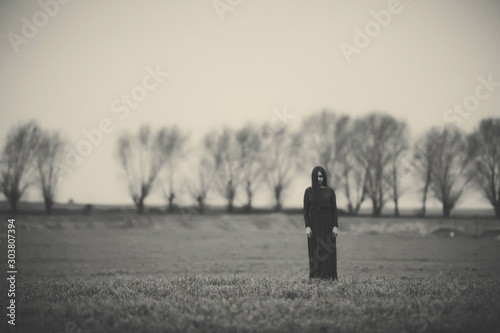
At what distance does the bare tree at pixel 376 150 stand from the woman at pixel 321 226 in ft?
197

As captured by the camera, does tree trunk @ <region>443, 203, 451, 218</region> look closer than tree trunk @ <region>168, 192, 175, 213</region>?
Yes

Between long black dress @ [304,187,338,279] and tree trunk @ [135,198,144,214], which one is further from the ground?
long black dress @ [304,187,338,279]

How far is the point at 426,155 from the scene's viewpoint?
70250 mm

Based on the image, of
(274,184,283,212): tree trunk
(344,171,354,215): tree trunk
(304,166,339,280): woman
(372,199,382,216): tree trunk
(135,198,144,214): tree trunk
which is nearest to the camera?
(304,166,339,280): woman

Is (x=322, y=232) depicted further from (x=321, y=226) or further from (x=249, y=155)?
(x=249, y=155)

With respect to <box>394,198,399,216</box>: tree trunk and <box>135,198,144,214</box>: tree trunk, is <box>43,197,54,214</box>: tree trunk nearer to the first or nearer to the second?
<box>135,198,144,214</box>: tree trunk

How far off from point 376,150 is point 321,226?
62365mm

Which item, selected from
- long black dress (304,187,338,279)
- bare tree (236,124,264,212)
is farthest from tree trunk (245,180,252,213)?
long black dress (304,187,338,279)

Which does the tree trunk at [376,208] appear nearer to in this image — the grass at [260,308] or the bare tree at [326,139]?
the bare tree at [326,139]

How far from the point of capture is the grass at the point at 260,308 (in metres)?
5.95

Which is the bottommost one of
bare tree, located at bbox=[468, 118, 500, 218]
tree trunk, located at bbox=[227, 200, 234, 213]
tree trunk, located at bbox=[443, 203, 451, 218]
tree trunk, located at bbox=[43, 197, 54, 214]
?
tree trunk, located at bbox=[443, 203, 451, 218]

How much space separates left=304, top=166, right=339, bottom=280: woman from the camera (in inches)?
395

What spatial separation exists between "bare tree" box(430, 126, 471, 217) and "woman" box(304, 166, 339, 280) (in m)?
66.7

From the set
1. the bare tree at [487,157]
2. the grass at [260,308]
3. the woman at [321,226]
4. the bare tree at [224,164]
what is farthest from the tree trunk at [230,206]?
the grass at [260,308]
